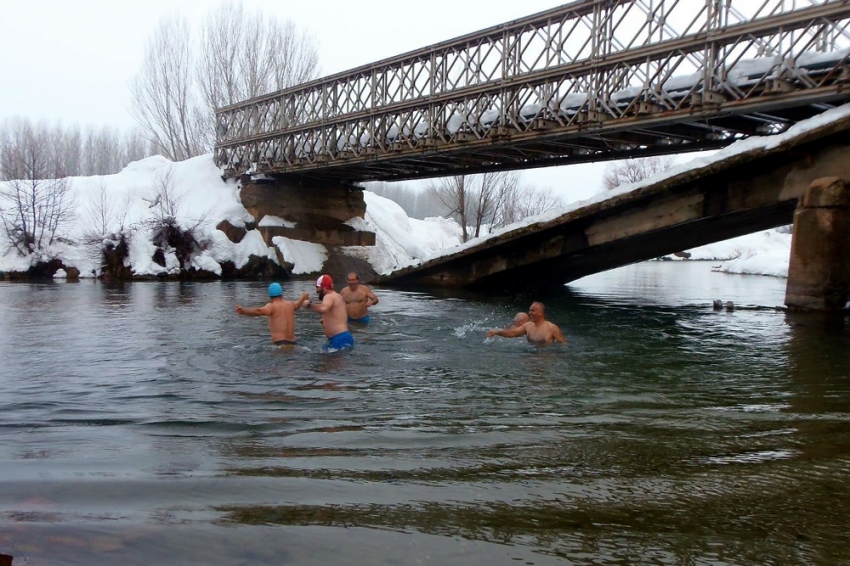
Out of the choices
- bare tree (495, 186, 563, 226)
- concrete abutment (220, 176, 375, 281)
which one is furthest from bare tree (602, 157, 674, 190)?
concrete abutment (220, 176, 375, 281)

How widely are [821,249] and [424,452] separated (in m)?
12.1

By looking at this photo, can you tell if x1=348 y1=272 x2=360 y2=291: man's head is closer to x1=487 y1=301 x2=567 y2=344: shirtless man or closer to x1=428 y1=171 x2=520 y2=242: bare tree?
x1=487 y1=301 x2=567 y2=344: shirtless man

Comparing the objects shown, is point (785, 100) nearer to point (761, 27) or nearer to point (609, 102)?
point (761, 27)

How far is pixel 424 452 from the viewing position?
→ 17.5 ft

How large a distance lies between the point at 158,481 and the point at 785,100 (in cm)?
1339

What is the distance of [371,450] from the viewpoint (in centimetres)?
541

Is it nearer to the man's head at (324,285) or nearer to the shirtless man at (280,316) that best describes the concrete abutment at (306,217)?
the man's head at (324,285)

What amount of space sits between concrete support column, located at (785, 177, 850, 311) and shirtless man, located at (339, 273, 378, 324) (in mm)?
9023

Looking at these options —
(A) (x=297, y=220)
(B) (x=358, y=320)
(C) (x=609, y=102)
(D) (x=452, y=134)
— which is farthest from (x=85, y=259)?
(C) (x=609, y=102)

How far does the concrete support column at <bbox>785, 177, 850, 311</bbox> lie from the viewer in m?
13.4

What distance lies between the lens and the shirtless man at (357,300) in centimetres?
1403

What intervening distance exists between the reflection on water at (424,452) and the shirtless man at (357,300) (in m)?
2.43

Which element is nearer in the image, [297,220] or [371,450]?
[371,450]

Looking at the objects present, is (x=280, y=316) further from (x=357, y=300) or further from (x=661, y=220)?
(x=661, y=220)
